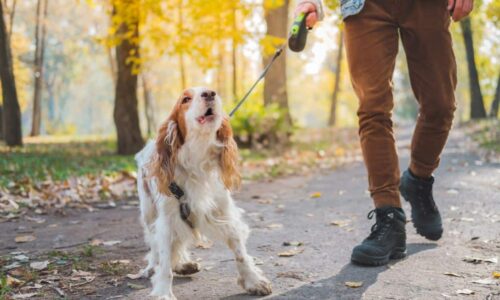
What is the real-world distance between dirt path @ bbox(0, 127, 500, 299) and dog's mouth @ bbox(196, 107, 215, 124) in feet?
3.17

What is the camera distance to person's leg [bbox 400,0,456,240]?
3307mm

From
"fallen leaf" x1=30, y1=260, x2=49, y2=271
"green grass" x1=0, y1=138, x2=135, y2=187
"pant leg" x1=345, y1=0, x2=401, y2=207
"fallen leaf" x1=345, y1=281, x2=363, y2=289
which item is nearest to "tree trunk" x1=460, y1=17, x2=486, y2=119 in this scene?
"green grass" x1=0, y1=138, x2=135, y2=187

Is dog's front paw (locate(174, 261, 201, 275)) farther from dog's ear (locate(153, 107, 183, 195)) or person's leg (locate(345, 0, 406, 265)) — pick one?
person's leg (locate(345, 0, 406, 265))

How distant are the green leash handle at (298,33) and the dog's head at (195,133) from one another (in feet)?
2.24

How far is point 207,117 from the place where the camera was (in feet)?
9.71

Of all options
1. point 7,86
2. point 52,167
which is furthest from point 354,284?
point 7,86

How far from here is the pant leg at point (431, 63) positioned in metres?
3.30

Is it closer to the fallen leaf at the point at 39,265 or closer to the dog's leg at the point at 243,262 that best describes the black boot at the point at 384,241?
the dog's leg at the point at 243,262

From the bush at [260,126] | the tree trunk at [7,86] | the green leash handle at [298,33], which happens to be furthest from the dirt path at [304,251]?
the tree trunk at [7,86]

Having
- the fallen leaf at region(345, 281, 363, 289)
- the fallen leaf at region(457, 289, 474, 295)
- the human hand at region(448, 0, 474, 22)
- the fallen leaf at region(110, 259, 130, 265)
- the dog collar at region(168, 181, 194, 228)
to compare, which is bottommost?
the fallen leaf at region(110, 259, 130, 265)

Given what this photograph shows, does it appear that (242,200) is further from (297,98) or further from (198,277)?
(297,98)

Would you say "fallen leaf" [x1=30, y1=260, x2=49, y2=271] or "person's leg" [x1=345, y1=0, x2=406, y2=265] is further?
"fallen leaf" [x1=30, y1=260, x2=49, y2=271]

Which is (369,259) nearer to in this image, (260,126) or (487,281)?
(487,281)

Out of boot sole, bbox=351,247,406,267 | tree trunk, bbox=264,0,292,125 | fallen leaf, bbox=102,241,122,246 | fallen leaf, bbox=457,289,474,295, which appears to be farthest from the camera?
tree trunk, bbox=264,0,292,125
